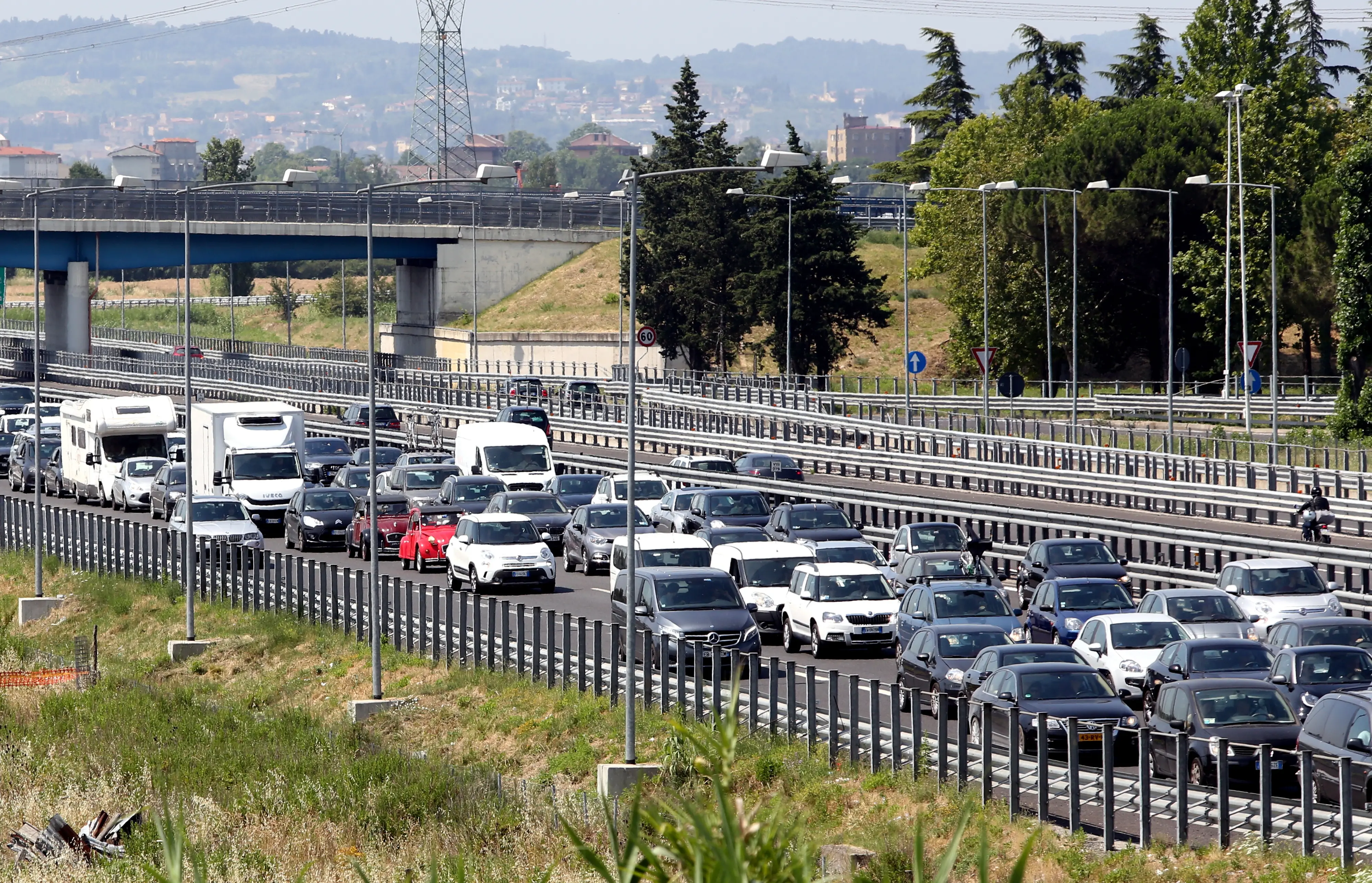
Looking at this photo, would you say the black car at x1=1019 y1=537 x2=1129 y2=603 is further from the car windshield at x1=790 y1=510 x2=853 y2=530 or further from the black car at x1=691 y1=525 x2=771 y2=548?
the car windshield at x1=790 y1=510 x2=853 y2=530

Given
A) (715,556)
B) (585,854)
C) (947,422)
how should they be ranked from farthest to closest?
1. (947,422)
2. (715,556)
3. (585,854)

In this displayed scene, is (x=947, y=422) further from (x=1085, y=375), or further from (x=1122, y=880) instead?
(x=1122, y=880)

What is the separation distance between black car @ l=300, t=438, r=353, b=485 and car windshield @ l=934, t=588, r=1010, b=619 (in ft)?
84.3

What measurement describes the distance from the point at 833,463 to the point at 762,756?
34014mm

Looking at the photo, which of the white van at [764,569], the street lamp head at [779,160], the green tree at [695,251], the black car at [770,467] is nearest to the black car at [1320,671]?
the street lamp head at [779,160]

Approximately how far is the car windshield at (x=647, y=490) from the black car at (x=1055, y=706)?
Result: 20846mm

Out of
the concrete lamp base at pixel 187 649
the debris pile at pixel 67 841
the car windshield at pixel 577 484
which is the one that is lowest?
the debris pile at pixel 67 841

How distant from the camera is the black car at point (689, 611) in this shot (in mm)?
27703

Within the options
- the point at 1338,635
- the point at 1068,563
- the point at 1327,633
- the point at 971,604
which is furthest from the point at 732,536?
the point at 1338,635

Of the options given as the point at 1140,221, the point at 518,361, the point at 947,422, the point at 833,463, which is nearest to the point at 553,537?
the point at 833,463

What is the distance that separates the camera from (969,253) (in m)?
82.3

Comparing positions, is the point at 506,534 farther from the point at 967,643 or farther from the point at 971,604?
the point at 967,643

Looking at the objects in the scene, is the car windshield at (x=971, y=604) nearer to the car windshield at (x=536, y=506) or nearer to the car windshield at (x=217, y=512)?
the car windshield at (x=536, y=506)

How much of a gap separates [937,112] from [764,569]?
8971 cm
